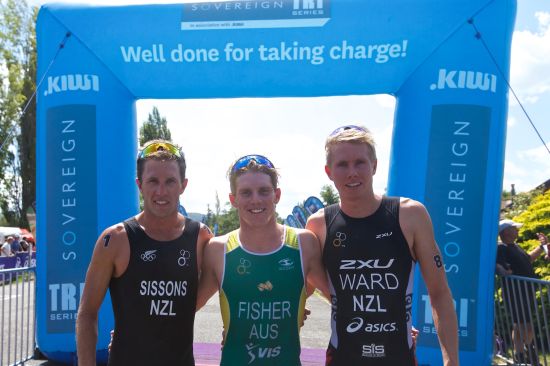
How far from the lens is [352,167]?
8.14 feet

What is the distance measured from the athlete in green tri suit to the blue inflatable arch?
243cm

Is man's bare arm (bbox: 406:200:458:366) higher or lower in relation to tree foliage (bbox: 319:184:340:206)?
lower

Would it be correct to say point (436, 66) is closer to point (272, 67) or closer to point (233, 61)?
point (272, 67)

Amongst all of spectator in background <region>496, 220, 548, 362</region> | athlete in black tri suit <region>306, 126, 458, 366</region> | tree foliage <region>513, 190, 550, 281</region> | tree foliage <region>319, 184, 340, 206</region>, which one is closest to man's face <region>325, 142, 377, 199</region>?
athlete in black tri suit <region>306, 126, 458, 366</region>

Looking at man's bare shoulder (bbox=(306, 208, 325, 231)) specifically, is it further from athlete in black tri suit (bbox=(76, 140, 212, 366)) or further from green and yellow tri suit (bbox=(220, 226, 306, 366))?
athlete in black tri suit (bbox=(76, 140, 212, 366))

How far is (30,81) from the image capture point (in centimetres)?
2819

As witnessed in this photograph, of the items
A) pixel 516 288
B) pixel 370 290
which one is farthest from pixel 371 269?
pixel 516 288

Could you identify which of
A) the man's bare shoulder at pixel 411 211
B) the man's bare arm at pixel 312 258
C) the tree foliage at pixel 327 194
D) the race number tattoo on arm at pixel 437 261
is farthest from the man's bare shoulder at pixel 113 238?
the tree foliage at pixel 327 194

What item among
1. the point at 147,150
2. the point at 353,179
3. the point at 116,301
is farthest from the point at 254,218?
the point at 116,301

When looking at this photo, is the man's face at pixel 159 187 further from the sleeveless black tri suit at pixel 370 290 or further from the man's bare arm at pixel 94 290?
the sleeveless black tri suit at pixel 370 290

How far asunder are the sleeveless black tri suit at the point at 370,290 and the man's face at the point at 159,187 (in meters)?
0.89

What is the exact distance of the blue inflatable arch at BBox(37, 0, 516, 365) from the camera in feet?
14.8

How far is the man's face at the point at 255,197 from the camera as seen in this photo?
2514mm

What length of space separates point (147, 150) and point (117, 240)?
20.2 inches
